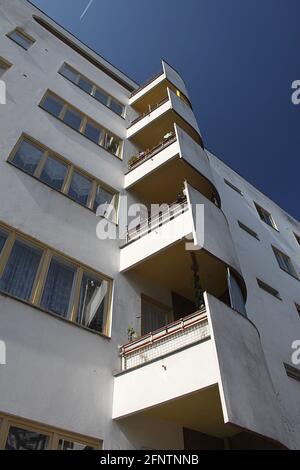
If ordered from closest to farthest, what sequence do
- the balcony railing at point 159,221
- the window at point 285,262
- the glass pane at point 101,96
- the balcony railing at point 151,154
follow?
the balcony railing at point 159,221, the balcony railing at point 151,154, the glass pane at point 101,96, the window at point 285,262

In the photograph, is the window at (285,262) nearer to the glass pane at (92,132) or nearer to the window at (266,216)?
the window at (266,216)

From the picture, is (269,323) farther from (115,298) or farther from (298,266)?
(298,266)

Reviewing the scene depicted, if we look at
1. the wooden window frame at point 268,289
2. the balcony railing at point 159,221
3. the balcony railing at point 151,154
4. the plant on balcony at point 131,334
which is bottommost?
the plant on balcony at point 131,334

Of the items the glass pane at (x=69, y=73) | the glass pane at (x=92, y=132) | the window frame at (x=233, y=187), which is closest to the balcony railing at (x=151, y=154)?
the glass pane at (x=92, y=132)

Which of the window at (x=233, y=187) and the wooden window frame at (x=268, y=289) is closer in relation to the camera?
the wooden window frame at (x=268, y=289)

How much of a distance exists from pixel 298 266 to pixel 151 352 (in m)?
14.0

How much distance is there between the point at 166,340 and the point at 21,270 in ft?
12.1

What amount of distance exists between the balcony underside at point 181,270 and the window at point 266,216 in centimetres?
1176

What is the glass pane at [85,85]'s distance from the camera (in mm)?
16688

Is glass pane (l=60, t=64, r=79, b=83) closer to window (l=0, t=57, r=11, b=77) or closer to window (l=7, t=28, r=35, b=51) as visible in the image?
Result: window (l=7, t=28, r=35, b=51)

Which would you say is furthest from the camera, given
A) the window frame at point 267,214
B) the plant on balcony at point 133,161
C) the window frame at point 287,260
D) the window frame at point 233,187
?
the window frame at point 267,214

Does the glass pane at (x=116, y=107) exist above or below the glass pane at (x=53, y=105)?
above
